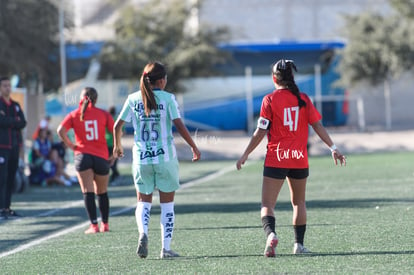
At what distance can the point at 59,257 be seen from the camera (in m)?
9.80

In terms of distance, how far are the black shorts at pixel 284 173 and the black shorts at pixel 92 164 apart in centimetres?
358

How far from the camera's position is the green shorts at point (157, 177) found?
927 centimetres

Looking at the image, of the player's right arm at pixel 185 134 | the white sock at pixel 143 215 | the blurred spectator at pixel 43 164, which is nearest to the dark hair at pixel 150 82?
the player's right arm at pixel 185 134

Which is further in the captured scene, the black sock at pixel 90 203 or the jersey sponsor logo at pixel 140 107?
the black sock at pixel 90 203

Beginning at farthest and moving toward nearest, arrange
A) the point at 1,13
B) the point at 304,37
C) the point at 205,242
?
the point at 304,37 < the point at 1,13 < the point at 205,242

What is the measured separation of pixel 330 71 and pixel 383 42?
350cm

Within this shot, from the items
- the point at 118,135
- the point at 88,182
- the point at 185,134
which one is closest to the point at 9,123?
the point at 88,182

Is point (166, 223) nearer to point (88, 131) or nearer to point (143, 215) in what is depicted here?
point (143, 215)

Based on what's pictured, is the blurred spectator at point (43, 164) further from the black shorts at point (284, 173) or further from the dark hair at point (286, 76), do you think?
the dark hair at point (286, 76)

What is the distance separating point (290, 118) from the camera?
30.2 feet

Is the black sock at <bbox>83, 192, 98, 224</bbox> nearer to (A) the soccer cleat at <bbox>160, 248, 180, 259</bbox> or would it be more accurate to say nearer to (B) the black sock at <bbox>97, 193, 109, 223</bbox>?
(B) the black sock at <bbox>97, 193, 109, 223</bbox>

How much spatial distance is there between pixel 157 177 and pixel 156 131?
18.4 inches

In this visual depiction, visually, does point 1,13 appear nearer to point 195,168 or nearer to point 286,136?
point 195,168

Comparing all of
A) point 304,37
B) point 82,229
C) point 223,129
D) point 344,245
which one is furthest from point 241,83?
point 344,245
